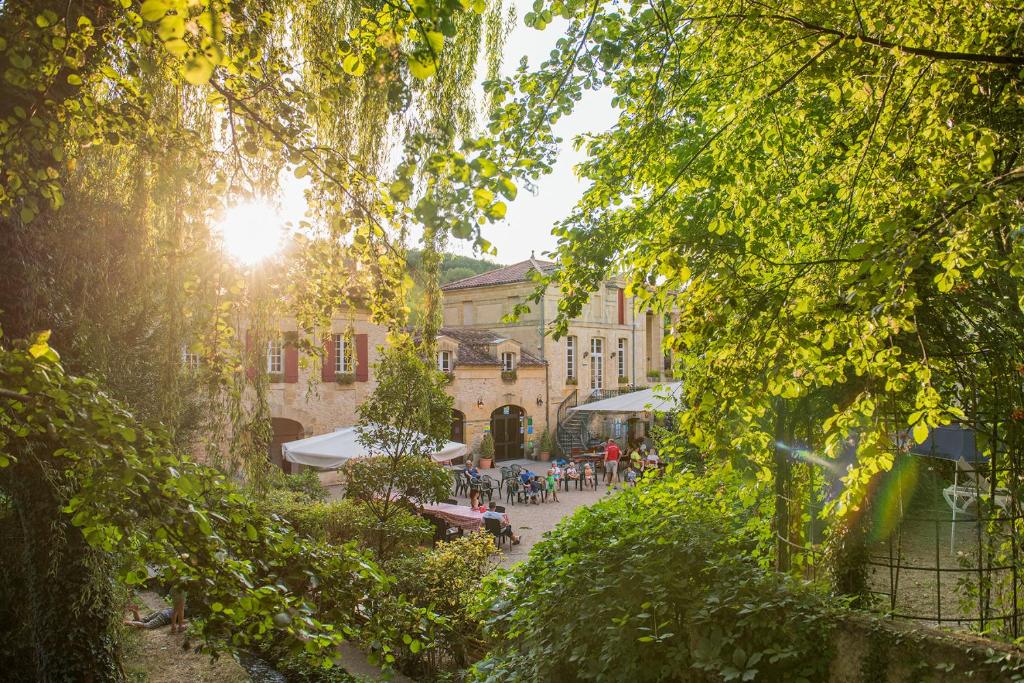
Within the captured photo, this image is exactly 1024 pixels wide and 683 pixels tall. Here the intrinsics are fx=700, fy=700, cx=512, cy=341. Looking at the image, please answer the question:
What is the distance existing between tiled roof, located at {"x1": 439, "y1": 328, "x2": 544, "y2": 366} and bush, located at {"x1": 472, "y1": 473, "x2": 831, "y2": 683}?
63.0 ft

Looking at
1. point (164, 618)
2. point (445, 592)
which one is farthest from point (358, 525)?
point (164, 618)

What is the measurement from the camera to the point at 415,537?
8891 mm

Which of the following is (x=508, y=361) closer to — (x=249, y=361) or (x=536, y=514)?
(x=536, y=514)

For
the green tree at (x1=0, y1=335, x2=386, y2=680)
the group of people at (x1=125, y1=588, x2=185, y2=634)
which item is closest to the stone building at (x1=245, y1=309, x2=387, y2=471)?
the group of people at (x1=125, y1=588, x2=185, y2=634)

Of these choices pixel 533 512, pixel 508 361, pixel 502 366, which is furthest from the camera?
pixel 508 361

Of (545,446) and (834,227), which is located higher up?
(834,227)

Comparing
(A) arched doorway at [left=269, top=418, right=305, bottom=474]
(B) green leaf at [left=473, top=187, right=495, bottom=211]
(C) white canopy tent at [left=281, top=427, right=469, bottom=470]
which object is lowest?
(A) arched doorway at [left=269, top=418, right=305, bottom=474]

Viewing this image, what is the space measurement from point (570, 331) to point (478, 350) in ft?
21.5

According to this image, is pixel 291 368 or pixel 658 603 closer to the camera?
pixel 658 603

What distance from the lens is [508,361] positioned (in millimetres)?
26750

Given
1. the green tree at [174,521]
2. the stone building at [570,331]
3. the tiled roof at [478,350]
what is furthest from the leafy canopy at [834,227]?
the stone building at [570,331]

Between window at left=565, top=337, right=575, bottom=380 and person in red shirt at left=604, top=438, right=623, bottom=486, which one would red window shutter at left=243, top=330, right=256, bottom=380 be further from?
window at left=565, top=337, right=575, bottom=380

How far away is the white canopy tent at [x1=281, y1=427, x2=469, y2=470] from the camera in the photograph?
13.2 meters

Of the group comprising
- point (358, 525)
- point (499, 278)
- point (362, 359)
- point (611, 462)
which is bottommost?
point (611, 462)
